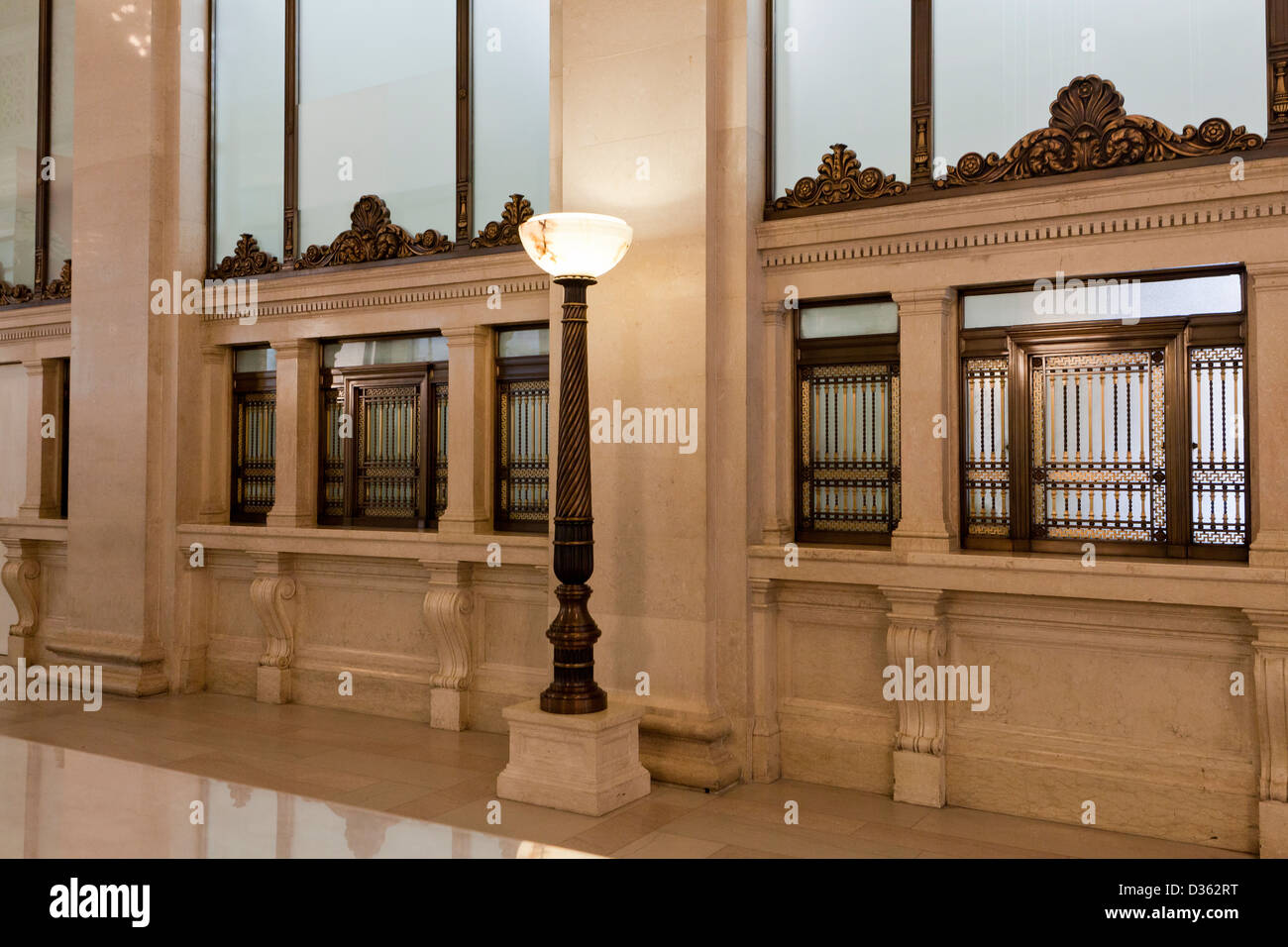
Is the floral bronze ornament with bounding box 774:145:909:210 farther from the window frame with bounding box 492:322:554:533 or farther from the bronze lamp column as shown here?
the window frame with bounding box 492:322:554:533

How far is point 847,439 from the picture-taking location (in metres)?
6.21

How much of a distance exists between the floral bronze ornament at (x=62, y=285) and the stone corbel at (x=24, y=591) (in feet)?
7.23

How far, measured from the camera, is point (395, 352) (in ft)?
26.3

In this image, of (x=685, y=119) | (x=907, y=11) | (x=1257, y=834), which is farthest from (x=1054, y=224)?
(x=1257, y=834)

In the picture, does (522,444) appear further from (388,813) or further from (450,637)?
(388,813)

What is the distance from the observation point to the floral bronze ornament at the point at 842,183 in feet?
19.9

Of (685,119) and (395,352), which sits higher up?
(685,119)

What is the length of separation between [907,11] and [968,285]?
5.40 feet

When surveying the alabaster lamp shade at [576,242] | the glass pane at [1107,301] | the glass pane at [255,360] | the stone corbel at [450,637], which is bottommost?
the stone corbel at [450,637]

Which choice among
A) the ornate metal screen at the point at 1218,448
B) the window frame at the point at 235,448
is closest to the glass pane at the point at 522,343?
the window frame at the point at 235,448

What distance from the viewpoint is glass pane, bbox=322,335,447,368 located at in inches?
307

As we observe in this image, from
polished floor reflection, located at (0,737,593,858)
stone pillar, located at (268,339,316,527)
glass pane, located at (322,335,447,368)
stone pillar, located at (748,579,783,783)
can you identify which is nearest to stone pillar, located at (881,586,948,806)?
stone pillar, located at (748,579,783,783)

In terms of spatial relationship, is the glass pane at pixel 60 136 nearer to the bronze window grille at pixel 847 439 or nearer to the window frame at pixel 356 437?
the window frame at pixel 356 437

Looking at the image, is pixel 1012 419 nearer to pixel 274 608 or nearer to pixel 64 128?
pixel 274 608
